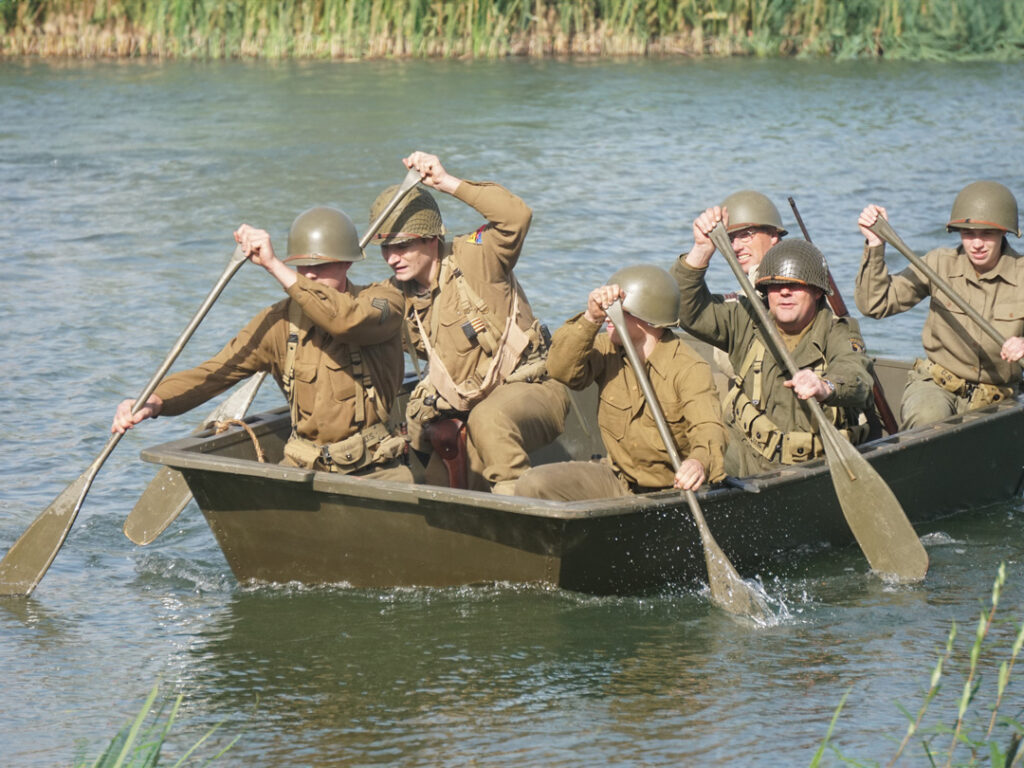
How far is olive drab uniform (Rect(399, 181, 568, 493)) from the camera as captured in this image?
7324 millimetres

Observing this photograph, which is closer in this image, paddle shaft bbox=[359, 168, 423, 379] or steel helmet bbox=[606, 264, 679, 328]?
steel helmet bbox=[606, 264, 679, 328]

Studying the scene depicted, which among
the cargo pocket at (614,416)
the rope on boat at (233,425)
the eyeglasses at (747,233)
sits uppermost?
the eyeglasses at (747,233)

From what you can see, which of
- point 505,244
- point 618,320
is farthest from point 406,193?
point 618,320

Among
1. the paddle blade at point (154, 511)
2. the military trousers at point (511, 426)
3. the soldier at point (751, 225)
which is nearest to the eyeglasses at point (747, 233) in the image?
the soldier at point (751, 225)

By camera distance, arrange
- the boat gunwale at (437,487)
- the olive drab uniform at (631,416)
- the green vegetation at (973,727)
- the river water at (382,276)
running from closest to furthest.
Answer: the green vegetation at (973,727)
the river water at (382,276)
the boat gunwale at (437,487)
the olive drab uniform at (631,416)

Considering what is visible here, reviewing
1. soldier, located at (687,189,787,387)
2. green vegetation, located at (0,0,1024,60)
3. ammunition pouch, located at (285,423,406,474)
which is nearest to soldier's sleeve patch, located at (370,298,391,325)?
ammunition pouch, located at (285,423,406,474)

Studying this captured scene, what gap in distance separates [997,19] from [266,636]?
21.9m

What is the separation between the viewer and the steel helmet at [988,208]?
26.5 ft

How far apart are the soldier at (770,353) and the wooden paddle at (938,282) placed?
703 mm

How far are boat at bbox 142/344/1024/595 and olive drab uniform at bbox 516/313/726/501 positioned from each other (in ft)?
0.69

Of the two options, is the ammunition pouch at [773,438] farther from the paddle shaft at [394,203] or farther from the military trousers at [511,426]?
the paddle shaft at [394,203]

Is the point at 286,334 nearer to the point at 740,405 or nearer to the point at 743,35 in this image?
the point at 740,405

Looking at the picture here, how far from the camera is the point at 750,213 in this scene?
26.9 ft

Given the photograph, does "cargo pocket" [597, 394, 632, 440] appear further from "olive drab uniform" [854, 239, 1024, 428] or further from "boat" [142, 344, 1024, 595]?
"olive drab uniform" [854, 239, 1024, 428]
